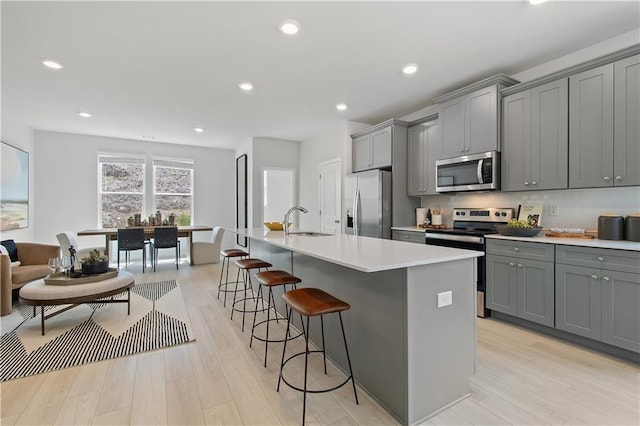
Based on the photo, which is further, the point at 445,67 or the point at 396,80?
the point at 396,80

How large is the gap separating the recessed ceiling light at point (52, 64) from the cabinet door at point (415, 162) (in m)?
4.46

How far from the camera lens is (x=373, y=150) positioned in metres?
4.77

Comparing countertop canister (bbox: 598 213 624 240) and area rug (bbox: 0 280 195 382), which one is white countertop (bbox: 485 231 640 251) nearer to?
countertop canister (bbox: 598 213 624 240)

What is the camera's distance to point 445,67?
320 cm

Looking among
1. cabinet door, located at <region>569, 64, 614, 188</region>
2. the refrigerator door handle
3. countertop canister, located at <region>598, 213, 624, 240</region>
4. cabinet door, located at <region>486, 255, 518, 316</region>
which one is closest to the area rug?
the refrigerator door handle

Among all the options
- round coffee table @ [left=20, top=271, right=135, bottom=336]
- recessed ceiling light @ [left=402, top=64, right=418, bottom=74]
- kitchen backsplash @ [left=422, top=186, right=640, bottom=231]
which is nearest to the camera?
kitchen backsplash @ [left=422, top=186, right=640, bottom=231]

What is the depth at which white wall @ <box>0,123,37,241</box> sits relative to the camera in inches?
185

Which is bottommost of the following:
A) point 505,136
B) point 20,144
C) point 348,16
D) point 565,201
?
point 565,201

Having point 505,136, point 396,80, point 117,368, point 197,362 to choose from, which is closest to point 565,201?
point 505,136

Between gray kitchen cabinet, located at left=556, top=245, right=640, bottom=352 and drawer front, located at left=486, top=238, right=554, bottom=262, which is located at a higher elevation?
drawer front, located at left=486, top=238, right=554, bottom=262

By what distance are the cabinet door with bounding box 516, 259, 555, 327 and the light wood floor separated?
0.26 metres

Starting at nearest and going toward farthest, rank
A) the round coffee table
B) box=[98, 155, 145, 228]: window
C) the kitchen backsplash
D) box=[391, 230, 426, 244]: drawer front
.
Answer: the kitchen backsplash, the round coffee table, box=[391, 230, 426, 244]: drawer front, box=[98, 155, 145, 228]: window

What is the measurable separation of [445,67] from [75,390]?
4.32 m

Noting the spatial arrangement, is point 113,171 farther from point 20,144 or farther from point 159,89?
point 159,89
